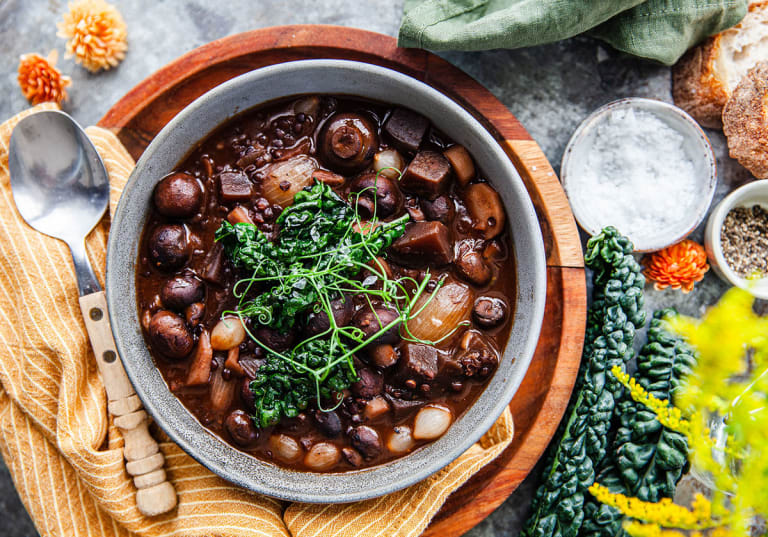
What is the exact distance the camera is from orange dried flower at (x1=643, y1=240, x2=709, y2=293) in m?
3.98

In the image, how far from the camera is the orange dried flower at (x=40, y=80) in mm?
3949

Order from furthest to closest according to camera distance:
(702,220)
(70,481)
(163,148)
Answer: (702,220) < (70,481) < (163,148)

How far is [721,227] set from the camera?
4086 mm

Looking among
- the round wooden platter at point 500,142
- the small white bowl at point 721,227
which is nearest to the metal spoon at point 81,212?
the round wooden platter at point 500,142

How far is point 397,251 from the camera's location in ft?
10.8

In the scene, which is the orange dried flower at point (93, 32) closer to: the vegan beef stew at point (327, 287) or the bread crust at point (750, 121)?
the vegan beef stew at point (327, 287)

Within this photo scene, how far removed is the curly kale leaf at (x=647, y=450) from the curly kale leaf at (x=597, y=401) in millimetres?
111

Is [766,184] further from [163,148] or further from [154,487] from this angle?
[154,487]

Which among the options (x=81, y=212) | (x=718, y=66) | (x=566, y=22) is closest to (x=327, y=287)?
(x=81, y=212)

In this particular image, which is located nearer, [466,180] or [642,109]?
[466,180]

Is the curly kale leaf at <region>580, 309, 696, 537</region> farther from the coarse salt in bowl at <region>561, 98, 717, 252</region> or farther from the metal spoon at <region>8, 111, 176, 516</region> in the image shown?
the metal spoon at <region>8, 111, 176, 516</region>

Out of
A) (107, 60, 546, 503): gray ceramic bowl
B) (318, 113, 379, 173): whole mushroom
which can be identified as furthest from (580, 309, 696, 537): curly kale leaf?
(318, 113, 379, 173): whole mushroom

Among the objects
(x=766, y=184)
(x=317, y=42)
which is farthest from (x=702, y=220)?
(x=317, y=42)

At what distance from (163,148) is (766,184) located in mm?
3787
